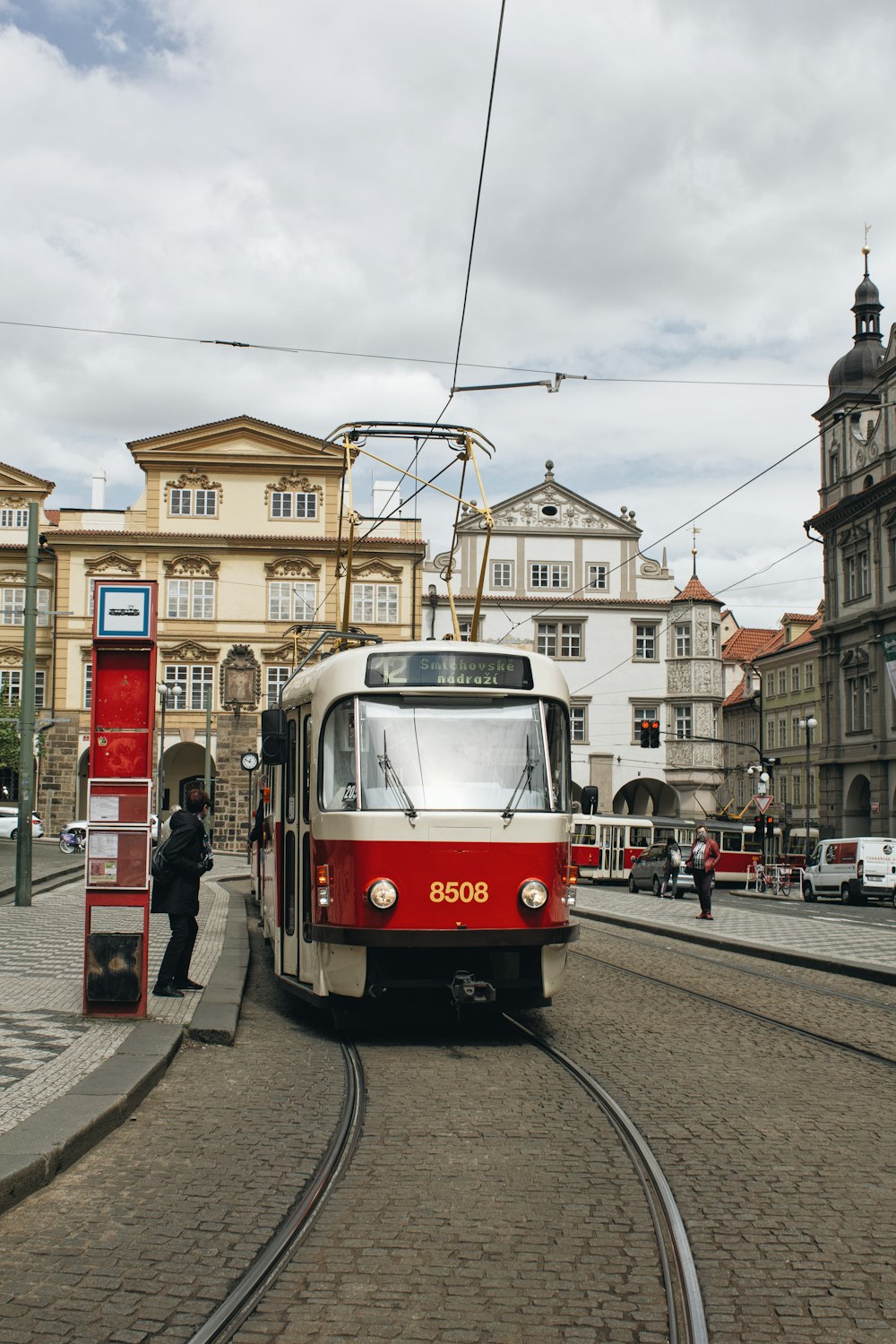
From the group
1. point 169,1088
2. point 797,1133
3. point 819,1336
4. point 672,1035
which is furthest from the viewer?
point 672,1035

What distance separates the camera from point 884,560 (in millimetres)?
56312

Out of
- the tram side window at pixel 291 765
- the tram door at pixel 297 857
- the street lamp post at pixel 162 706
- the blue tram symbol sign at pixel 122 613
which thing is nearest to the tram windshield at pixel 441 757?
the tram door at pixel 297 857

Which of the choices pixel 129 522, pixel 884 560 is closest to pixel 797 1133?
pixel 884 560

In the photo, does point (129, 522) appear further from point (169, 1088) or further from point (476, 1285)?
point (476, 1285)

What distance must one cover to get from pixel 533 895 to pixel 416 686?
1713 mm

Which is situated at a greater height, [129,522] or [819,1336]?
[129,522]

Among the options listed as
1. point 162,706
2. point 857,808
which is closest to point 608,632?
point 857,808

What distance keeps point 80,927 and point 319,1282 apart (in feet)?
48.1

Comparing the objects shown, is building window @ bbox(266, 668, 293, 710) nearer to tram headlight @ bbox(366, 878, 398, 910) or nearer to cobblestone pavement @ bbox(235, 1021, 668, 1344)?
tram headlight @ bbox(366, 878, 398, 910)

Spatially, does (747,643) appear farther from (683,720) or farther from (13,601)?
(13,601)

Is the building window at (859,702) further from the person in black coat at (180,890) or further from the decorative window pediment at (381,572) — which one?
the person in black coat at (180,890)

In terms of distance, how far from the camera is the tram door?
1091cm

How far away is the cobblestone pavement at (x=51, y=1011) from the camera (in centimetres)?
761

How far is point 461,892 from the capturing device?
9.80 meters
